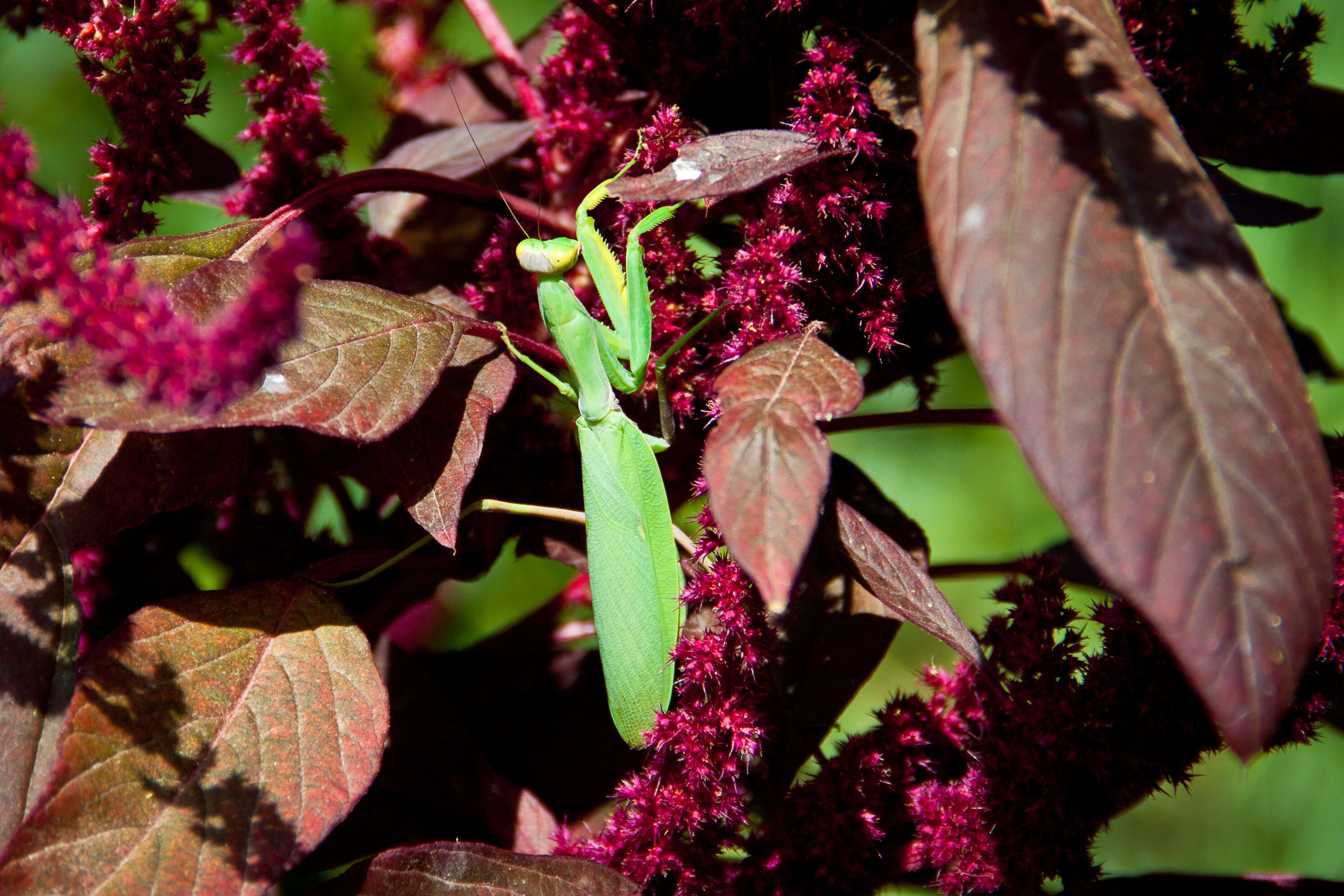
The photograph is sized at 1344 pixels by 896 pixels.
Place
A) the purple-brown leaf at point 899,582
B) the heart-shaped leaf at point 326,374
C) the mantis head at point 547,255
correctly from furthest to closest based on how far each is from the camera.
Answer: the mantis head at point 547,255 < the purple-brown leaf at point 899,582 < the heart-shaped leaf at point 326,374

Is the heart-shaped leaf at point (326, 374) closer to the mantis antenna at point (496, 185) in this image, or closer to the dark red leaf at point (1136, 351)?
the mantis antenna at point (496, 185)

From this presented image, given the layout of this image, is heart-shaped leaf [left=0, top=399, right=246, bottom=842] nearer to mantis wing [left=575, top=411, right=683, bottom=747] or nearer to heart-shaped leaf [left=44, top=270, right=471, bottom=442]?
heart-shaped leaf [left=44, top=270, right=471, bottom=442]

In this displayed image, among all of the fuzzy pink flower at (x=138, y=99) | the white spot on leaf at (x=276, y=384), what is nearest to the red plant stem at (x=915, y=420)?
the white spot on leaf at (x=276, y=384)

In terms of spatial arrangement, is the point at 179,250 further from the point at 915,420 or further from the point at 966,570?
the point at 966,570

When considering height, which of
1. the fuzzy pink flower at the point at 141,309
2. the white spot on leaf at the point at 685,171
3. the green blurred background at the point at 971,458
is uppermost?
A: the fuzzy pink flower at the point at 141,309

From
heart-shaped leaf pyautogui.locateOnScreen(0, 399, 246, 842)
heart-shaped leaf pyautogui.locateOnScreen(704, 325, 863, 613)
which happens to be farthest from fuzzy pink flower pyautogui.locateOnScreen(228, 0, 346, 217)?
heart-shaped leaf pyautogui.locateOnScreen(704, 325, 863, 613)

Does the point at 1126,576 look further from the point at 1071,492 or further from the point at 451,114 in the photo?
the point at 451,114

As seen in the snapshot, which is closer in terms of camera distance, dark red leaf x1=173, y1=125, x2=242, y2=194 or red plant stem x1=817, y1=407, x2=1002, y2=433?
red plant stem x1=817, y1=407, x2=1002, y2=433
